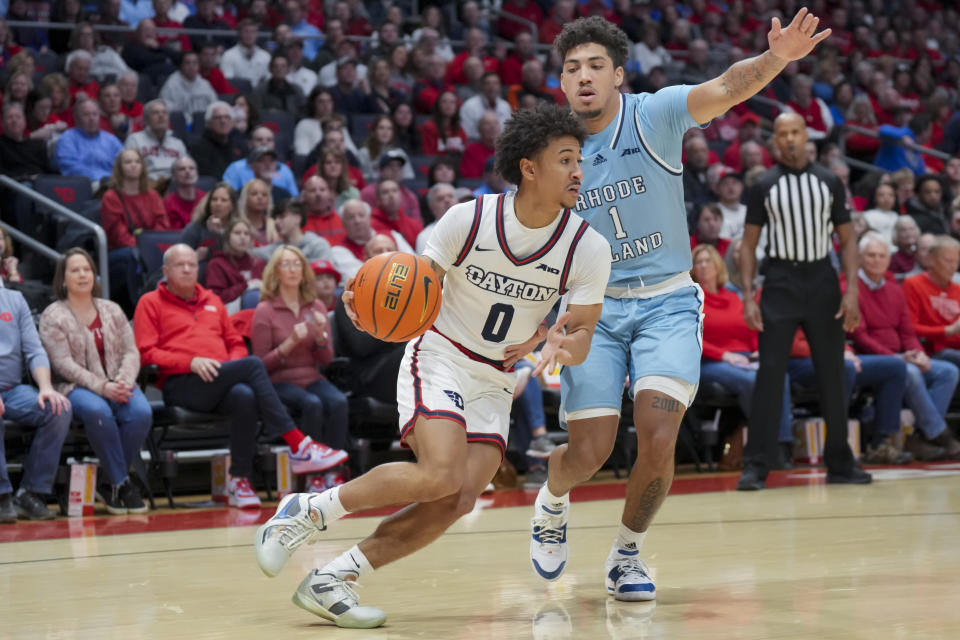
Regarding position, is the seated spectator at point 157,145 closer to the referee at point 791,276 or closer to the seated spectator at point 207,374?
the seated spectator at point 207,374

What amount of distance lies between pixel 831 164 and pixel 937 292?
9.99 ft

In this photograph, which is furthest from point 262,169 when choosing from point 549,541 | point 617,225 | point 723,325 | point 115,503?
point 549,541

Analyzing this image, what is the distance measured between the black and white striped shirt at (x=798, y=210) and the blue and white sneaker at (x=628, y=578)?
3.69 m

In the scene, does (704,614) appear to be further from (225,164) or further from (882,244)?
(225,164)

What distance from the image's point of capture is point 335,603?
137 inches

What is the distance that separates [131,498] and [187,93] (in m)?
5.15

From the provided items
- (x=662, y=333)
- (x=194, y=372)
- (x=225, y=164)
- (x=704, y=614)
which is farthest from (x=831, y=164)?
(x=704, y=614)

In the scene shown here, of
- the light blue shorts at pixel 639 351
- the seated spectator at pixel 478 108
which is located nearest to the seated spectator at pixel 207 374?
the light blue shorts at pixel 639 351

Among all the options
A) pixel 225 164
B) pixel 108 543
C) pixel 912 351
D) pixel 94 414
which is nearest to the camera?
pixel 108 543

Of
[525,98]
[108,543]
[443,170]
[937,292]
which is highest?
[525,98]

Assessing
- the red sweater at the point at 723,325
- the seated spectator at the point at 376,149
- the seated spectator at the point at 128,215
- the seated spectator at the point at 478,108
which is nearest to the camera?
the seated spectator at the point at 128,215

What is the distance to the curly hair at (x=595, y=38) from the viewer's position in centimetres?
434

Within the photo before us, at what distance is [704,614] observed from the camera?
3.59m

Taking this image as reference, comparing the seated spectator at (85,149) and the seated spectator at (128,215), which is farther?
the seated spectator at (85,149)
